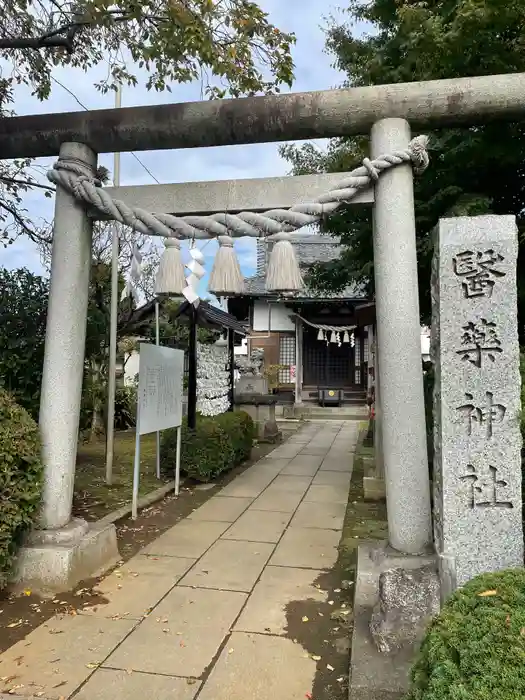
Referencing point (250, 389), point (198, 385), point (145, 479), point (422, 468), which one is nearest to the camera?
point (422, 468)

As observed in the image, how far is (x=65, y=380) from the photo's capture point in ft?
14.3

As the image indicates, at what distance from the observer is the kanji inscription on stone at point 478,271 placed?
3051 millimetres

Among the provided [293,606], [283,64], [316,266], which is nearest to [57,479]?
[293,606]

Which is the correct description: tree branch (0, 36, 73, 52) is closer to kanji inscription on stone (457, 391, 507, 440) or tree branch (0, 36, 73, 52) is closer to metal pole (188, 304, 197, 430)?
metal pole (188, 304, 197, 430)

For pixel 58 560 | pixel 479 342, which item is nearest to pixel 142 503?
pixel 58 560

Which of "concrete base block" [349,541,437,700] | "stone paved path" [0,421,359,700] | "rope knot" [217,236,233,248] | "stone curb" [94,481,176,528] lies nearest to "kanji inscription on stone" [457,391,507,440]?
"concrete base block" [349,541,437,700]

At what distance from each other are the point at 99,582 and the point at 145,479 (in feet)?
12.8

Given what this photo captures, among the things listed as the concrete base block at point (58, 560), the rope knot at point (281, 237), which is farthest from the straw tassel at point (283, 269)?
the concrete base block at point (58, 560)

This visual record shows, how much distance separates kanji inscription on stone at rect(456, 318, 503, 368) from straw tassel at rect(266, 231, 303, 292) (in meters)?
1.28

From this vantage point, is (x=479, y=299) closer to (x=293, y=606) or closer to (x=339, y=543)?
(x=293, y=606)

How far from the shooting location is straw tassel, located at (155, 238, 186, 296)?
4051 millimetres

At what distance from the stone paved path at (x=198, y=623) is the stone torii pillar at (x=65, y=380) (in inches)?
17.8

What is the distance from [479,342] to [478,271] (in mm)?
416

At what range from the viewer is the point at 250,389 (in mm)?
15422
